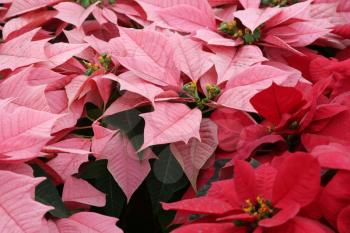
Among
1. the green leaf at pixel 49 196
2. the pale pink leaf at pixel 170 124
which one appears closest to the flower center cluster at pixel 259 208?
the pale pink leaf at pixel 170 124

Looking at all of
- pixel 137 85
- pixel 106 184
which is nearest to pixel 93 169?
pixel 106 184

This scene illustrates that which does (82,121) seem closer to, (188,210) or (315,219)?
(188,210)

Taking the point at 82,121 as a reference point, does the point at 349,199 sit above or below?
above

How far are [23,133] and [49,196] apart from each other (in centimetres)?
9

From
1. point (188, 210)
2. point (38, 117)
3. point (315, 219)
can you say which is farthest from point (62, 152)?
point (315, 219)

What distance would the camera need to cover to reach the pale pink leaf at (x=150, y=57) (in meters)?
0.80

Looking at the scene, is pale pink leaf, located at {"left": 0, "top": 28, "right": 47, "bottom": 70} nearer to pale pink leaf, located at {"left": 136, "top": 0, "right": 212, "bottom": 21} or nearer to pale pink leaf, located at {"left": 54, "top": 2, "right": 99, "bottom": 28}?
pale pink leaf, located at {"left": 54, "top": 2, "right": 99, "bottom": 28}

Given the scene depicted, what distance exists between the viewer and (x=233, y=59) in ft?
2.87

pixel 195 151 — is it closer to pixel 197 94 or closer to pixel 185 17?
pixel 197 94

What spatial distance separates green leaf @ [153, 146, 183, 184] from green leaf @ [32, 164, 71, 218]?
135mm

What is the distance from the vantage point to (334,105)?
A: 2.28 ft

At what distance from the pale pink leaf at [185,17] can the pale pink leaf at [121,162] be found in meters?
0.28

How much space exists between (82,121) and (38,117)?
186 mm

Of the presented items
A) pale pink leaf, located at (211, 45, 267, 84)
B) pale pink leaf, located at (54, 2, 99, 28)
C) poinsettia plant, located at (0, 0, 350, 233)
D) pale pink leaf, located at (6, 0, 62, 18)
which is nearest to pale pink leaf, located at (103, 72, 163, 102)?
poinsettia plant, located at (0, 0, 350, 233)
